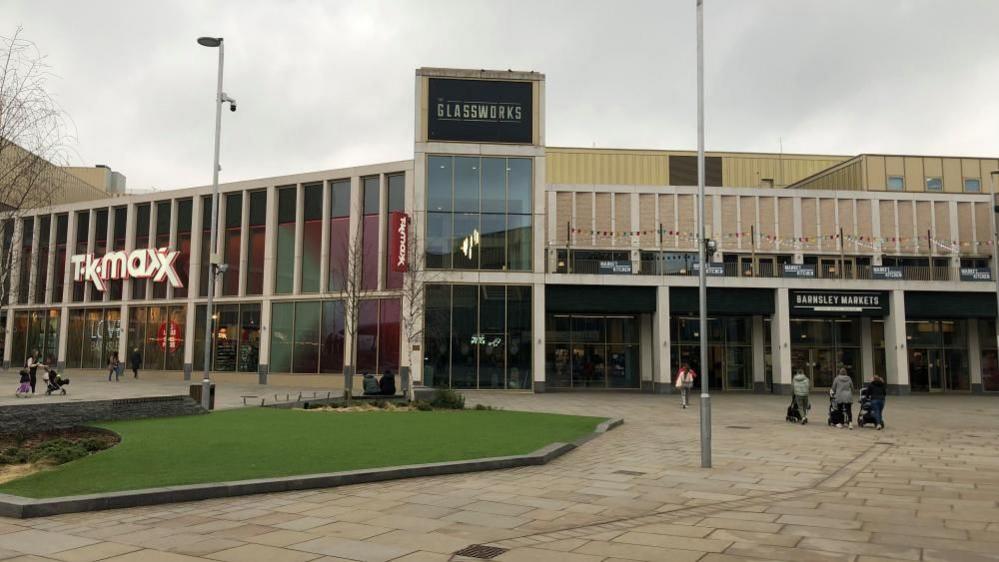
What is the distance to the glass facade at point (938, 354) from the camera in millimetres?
41156

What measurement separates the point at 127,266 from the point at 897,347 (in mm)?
45350

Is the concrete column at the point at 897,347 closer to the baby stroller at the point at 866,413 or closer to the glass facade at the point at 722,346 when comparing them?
the glass facade at the point at 722,346

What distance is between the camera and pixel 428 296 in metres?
35.8

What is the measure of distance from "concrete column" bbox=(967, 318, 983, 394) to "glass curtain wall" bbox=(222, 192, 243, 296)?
141ft

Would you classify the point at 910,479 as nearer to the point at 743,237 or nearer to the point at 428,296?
the point at 428,296

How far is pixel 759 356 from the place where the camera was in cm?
4069

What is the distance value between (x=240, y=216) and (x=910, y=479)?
3796cm

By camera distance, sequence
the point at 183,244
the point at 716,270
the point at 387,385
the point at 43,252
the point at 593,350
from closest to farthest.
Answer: the point at 387,385, the point at 716,270, the point at 593,350, the point at 183,244, the point at 43,252

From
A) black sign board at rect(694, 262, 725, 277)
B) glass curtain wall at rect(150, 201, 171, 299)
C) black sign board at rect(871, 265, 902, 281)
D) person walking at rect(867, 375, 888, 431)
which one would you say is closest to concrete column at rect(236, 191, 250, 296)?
glass curtain wall at rect(150, 201, 171, 299)

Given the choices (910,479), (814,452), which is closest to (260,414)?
(814,452)

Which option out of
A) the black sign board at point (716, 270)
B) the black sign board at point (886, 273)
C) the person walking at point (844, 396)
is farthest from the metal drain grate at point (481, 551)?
the black sign board at point (886, 273)

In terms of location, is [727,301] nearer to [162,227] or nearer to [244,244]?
[244,244]

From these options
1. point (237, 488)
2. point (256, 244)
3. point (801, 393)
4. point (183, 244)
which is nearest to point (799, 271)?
point (801, 393)

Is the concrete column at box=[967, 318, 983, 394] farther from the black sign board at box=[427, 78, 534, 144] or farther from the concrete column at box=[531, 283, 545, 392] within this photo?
the black sign board at box=[427, 78, 534, 144]
